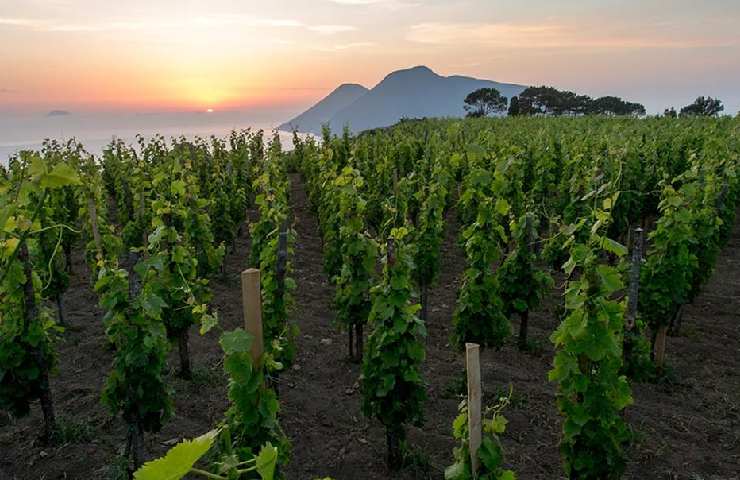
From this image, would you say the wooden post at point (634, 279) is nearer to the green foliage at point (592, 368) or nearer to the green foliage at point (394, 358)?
the green foliage at point (592, 368)

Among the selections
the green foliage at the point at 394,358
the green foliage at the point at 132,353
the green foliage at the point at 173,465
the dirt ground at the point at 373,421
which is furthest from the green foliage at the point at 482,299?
the green foliage at the point at 173,465

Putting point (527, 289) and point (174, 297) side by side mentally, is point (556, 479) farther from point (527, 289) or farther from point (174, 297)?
point (174, 297)

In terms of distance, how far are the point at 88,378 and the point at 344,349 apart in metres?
4.22

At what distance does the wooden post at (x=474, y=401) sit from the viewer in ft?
12.1

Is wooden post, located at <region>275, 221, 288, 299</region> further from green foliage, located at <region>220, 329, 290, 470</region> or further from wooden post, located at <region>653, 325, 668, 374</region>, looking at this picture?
wooden post, located at <region>653, 325, 668, 374</region>

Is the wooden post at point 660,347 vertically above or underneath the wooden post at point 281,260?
underneath

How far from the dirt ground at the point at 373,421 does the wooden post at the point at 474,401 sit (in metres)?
2.44

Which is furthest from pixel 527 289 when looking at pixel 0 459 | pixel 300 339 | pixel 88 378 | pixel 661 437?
pixel 0 459

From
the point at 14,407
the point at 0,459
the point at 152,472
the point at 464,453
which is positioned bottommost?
the point at 0,459

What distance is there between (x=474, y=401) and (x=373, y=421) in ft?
12.8

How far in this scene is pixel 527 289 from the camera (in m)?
9.05

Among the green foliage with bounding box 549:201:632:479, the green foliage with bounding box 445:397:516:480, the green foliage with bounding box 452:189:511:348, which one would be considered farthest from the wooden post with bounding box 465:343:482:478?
the green foliage with bounding box 452:189:511:348

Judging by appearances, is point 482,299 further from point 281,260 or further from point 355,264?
point 281,260

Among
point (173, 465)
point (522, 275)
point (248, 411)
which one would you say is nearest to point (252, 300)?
point (248, 411)
